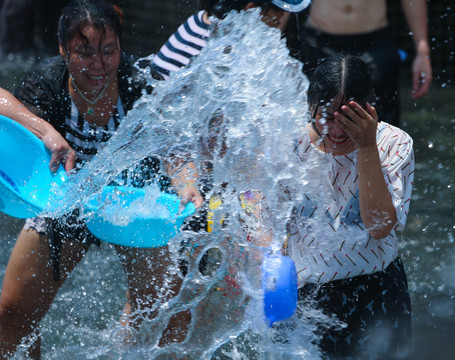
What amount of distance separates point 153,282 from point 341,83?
0.96 m

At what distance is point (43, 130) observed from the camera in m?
2.46

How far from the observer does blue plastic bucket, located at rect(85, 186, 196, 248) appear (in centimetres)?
222

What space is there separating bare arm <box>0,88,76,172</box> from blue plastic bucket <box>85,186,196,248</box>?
228 millimetres

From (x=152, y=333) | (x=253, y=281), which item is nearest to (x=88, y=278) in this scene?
(x=152, y=333)

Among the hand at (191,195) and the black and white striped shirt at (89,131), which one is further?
the black and white striped shirt at (89,131)

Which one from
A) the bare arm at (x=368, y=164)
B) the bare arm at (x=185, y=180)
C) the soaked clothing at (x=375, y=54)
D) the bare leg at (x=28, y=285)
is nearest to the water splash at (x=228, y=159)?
the bare arm at (x=185, y=180)

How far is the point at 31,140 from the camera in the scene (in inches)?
97.8

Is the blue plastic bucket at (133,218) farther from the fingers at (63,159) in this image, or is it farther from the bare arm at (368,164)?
the bare arm at (368,164)

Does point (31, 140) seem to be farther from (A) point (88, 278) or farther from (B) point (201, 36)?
(A) point (88, 278)

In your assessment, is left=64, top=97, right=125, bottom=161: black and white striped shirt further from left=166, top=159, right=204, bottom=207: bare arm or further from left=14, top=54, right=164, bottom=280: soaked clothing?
left=166, top=159, right=204, bottom=207: bare arm

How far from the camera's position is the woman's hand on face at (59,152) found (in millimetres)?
2400

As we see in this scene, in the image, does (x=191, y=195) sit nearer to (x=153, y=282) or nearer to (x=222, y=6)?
(x=153, y=282)

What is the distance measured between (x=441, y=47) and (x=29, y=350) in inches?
209

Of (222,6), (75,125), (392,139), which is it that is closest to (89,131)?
(75,125)
